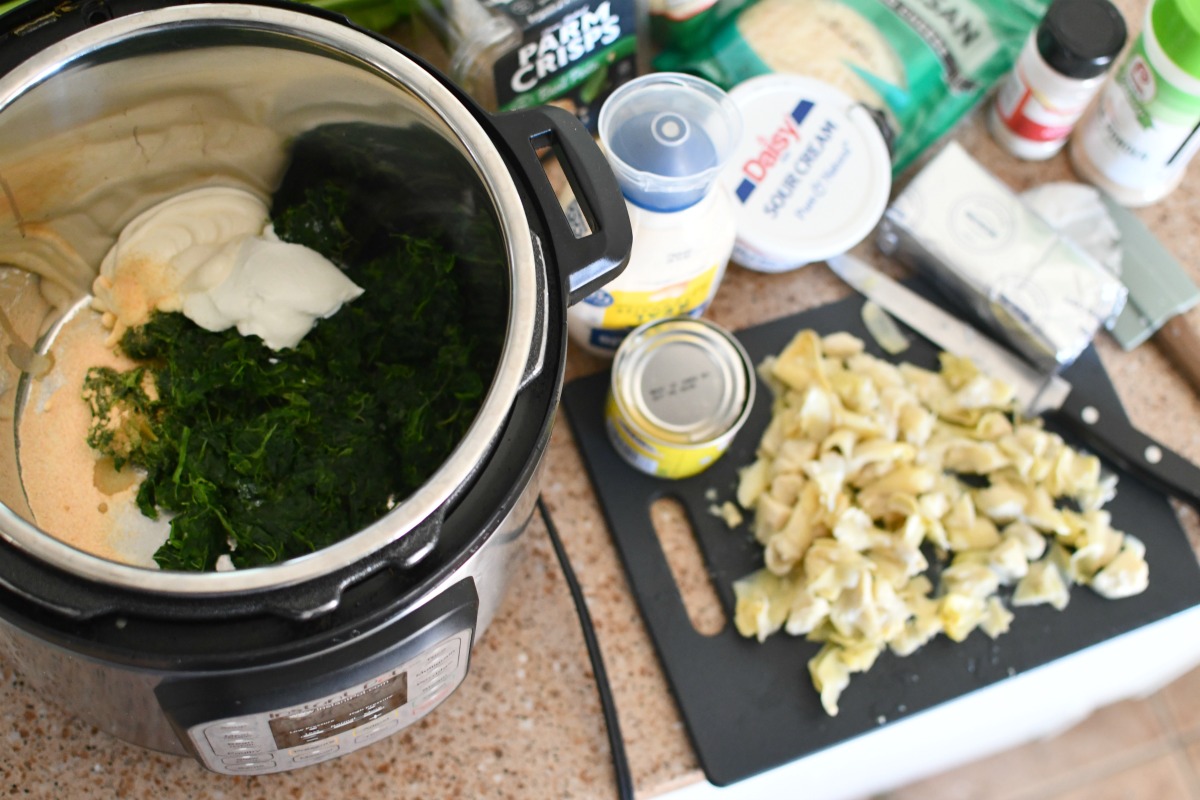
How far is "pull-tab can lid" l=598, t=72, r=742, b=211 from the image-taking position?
30.5 inches

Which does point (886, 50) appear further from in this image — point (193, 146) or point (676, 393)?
point (193, 146)

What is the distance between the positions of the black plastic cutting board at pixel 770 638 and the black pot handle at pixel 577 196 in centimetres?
30

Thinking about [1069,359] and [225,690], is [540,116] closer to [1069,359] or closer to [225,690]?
[225,690]

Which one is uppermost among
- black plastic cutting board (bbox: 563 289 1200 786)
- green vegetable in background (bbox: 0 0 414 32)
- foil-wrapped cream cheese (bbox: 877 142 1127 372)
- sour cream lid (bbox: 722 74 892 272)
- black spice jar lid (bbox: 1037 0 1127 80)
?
green vegetable in background (bbox: 0 0 414 32)

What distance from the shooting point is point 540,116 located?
0.66 metres

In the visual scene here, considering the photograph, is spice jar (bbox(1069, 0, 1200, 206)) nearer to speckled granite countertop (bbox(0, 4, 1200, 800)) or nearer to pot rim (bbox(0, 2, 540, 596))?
speckled granite countertop (bbox(0, 4, 1200, 800))

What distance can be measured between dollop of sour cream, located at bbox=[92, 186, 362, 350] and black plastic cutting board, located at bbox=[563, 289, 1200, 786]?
0.26m

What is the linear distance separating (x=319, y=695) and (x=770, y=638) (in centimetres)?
43

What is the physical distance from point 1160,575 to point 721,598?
43 centimetres

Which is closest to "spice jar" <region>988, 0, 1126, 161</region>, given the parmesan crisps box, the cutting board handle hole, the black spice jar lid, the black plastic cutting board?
the black spice jar lid

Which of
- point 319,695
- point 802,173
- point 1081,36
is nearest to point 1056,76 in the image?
point 1081,36

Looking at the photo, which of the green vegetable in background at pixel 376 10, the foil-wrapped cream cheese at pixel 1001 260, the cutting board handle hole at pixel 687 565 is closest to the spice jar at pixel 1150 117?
the foil-wrapped cream cheese at pixel 1001 260

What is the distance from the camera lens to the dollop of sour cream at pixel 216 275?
80cm

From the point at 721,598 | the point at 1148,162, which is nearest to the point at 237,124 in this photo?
the point at 721,598
